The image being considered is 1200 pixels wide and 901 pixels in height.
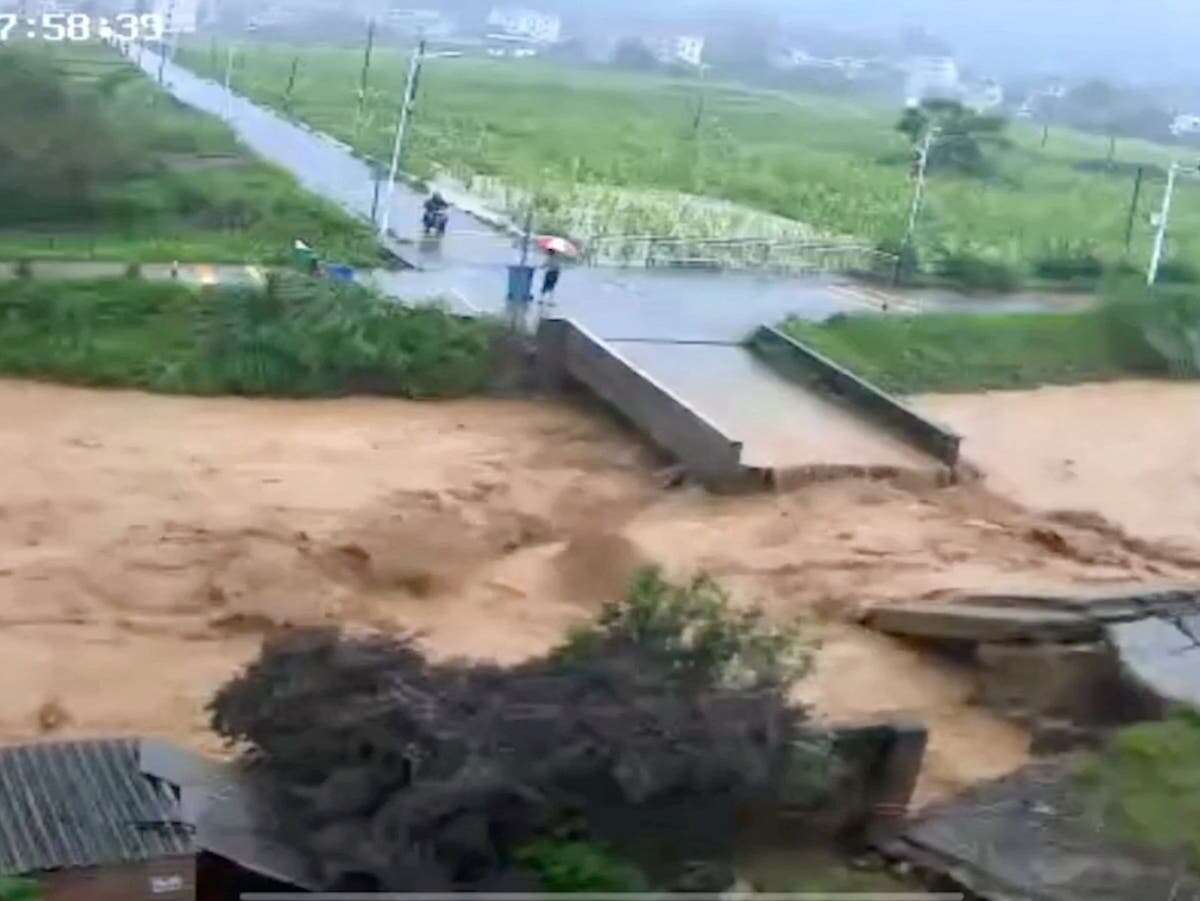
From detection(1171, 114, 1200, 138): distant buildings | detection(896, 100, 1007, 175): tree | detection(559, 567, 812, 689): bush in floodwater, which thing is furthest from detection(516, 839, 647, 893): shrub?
detection(1171, 114, 1200, 138): distant buildings

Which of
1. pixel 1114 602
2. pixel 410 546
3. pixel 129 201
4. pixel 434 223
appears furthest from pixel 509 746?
pixel 129 201

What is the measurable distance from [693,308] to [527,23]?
3609 cm

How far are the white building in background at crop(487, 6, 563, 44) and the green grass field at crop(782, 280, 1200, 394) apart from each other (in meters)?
32.5

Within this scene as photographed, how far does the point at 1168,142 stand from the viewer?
51.0 m

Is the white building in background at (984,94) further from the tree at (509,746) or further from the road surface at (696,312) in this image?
the tree at (509,746)

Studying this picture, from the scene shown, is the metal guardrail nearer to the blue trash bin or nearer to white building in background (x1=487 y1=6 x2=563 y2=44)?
the blue trash bin

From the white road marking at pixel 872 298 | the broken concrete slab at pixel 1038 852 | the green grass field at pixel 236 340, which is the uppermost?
the white road marking at pixel 872 298

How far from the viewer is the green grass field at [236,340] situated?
18656mm

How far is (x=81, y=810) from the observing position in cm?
769

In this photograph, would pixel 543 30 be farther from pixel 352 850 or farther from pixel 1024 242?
pixel 352 850

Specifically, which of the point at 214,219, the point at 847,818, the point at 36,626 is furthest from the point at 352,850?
the point at 214,219

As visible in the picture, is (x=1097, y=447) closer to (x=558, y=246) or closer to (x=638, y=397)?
(x=638, y=397)

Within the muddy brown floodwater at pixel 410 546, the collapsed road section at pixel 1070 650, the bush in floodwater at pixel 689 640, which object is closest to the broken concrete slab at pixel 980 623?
the collapsed road section at pixel 1070 650

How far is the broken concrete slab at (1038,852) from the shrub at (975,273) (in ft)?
53.1
